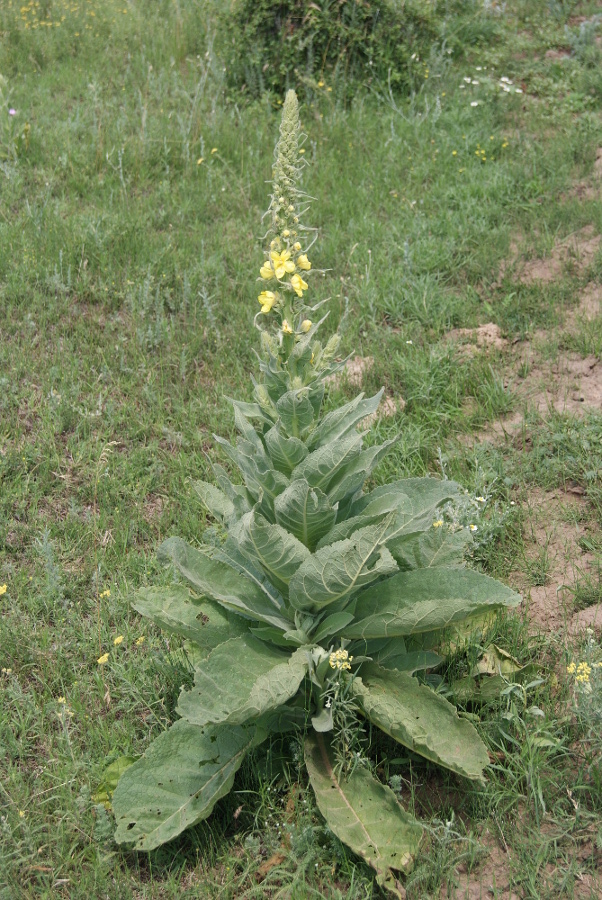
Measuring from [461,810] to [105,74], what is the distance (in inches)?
290

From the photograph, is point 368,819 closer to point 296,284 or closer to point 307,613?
point 307,613

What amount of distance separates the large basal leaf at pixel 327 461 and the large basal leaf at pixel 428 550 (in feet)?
1.50

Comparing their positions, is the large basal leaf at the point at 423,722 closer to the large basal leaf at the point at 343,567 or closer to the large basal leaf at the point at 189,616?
the large basal leaf at the point at 343,567

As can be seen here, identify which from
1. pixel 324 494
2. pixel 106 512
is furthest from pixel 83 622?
pixel 324 494

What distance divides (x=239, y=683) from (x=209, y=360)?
2.66m

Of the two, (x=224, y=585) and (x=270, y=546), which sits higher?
(x=270, y=546)

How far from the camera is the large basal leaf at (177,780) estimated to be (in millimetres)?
2615

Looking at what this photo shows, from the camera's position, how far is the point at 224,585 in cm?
301

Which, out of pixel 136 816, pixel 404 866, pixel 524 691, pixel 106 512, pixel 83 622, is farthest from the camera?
pixel 106 512

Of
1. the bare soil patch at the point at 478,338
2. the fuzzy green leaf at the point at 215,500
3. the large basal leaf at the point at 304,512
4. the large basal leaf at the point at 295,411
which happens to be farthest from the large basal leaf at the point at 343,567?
the bare soil patch at the point at 478,338

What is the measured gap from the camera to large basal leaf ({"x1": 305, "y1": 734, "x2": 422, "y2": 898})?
246cm

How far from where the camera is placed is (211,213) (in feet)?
20.1

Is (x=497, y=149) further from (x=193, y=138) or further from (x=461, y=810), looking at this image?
(x=461, y=810)

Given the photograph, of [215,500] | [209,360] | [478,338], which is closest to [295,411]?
[215,500]
